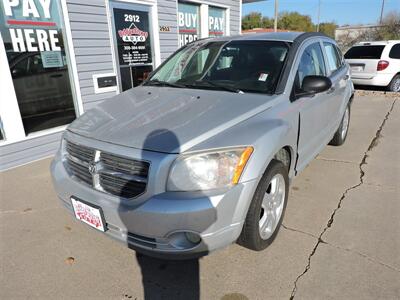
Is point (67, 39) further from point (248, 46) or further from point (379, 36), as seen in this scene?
point (379, 36)

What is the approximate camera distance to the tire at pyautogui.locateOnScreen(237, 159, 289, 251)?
210cm

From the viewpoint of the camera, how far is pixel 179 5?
7090 mm

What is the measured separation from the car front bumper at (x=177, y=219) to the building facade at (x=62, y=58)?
3.19 m

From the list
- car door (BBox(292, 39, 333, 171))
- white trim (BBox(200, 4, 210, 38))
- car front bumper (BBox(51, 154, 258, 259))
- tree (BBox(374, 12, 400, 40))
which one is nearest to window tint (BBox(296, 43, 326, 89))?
car door (BBox(292, 39, 333, 171))

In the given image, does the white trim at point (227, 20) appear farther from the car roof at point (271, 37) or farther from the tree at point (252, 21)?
the tree at point (252, 21)

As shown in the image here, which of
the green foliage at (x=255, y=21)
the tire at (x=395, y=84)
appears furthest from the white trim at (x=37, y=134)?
the green foliage at (x=255, y=21)

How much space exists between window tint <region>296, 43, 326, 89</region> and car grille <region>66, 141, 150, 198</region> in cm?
171

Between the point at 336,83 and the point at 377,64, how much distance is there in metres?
6.67

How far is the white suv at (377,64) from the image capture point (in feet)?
29.7

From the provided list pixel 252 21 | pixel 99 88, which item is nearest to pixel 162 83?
pixel 99 88

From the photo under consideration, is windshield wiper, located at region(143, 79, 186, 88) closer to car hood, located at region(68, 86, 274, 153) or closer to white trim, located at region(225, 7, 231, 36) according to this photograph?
car hood, located at region(68, 86, 274, 153)

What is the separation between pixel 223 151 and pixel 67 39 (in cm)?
417

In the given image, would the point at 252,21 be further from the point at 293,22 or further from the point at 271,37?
the point at 271,37

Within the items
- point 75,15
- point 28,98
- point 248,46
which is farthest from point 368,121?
point 28,98
